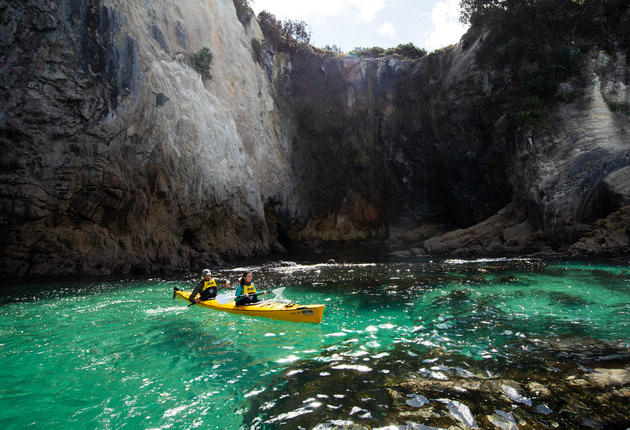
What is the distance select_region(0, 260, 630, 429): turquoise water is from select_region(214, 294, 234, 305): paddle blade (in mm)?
328

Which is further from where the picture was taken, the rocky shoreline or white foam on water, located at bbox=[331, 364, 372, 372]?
white foam on water, located at bbox=[331, 364, 372, 372]

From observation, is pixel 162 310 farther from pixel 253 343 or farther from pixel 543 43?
pixel 543 43

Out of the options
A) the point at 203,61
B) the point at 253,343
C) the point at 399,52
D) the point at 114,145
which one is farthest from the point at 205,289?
the point at 399,52

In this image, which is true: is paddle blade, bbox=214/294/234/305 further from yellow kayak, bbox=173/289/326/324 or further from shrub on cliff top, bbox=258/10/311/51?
shrub on cliff top, bbox=258/10/311/51

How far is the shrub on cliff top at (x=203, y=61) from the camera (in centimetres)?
2236

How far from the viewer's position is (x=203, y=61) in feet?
74.1

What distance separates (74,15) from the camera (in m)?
15.7

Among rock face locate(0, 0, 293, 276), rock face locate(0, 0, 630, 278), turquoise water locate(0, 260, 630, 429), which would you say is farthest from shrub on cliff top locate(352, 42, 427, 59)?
turquoise water locate(0, 260, 630, 429)

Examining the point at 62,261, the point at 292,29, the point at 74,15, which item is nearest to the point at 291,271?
the point at 62,261

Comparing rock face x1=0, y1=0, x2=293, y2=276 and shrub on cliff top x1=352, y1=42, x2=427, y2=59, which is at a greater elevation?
shrub on cliff top x1=352, y1=42, x2=427, y2=59

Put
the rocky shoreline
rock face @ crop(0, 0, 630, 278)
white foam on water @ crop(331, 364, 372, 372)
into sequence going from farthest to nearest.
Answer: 1. rock face @ crop(0, 0, 630, 278)
2. white foam on water @ crop(331, 364, 372, 372)
3. the rocky shoreline

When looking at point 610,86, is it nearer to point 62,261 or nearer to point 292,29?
point 292,29

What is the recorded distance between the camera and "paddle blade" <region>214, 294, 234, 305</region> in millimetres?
9898

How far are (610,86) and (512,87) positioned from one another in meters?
5.10
